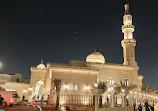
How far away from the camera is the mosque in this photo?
25.7m

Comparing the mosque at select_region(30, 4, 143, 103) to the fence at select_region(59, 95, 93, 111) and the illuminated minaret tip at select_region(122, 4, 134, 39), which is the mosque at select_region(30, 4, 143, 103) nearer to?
the illuminated minaret tip at select_region(122, 4, 134, 39)

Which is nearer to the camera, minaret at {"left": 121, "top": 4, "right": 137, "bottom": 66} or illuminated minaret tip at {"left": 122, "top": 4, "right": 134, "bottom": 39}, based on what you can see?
minaret at {"left": 121, "top": 4, "right": 137, "bottom": 66}

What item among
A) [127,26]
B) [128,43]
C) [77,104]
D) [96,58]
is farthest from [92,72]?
[77,104]

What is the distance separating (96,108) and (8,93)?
358 inches

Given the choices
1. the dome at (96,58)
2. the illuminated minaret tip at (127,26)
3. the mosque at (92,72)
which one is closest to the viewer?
the mosque at (92,72)

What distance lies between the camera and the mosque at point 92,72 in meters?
25.7

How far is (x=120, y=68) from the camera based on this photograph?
31266mm

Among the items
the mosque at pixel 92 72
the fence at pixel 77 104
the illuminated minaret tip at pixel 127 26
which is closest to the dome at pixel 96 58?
the mosque at pixel 92 72

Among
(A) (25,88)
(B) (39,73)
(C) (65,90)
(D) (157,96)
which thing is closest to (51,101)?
(C) (65,90)

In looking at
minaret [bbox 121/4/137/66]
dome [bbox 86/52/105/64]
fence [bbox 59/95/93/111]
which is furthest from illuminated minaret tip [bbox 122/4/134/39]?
fence [bbox 59/95/93/111]

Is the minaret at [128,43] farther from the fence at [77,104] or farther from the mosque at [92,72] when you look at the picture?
the fence at [77,104]

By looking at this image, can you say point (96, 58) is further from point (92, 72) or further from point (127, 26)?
point (127, 26)

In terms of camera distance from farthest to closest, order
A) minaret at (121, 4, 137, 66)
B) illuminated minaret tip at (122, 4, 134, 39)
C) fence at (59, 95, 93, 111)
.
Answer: illuminated minaret tip at (122, 4, 134, 39) → minaret at (121, 4, 137, 66) → fence at (59, 95, 93, 111)

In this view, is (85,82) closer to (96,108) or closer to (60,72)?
(60,72)
